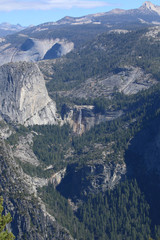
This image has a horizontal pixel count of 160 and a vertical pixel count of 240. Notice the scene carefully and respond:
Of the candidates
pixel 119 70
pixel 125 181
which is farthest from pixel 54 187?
pixel 119 70

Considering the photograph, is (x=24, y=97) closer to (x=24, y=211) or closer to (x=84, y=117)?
(x=84, y=117)

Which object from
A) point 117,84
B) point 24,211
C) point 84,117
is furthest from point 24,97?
point 24,211

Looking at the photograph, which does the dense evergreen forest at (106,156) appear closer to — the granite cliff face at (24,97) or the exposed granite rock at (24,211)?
the granite cliff face at (24,97)

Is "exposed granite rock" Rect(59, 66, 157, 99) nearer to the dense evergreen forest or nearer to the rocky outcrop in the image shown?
the dense evergreen forest

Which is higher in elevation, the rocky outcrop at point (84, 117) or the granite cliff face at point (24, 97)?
the granite cliff face at point (24, 97)

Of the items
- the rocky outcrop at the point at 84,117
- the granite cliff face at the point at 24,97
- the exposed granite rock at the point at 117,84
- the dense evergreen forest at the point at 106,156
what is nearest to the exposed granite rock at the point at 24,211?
the dense evergreen forest at the point at 106,156

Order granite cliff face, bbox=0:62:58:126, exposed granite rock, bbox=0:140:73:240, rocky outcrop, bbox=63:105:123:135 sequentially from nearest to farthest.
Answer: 1. exposed granite rock, bbox=0:140:73:240
2. granite cliff face, bbox=0:62:58:126
3. rocky outcrop, bbox=63:105:123:135

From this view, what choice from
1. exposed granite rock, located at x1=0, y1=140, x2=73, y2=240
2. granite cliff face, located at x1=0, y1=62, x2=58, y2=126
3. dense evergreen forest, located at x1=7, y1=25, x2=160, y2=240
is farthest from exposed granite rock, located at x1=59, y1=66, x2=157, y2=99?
exposed granite rock, located at x1=0, y1=140, x2=73, y2=240

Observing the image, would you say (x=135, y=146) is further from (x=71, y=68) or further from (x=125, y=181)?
(x=71, y=68)
